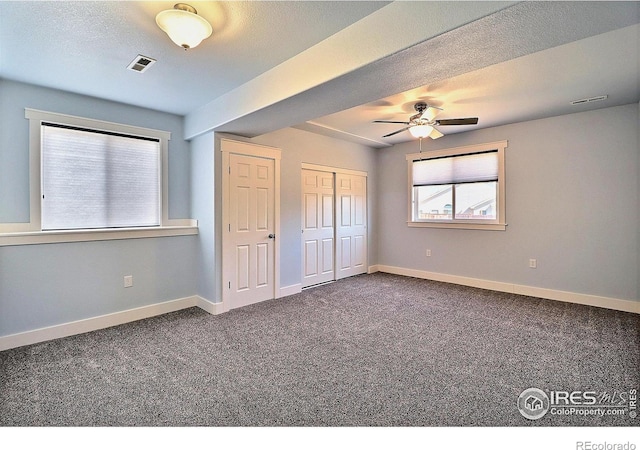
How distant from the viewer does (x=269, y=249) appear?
4.36 metres

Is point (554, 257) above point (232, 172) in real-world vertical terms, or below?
below

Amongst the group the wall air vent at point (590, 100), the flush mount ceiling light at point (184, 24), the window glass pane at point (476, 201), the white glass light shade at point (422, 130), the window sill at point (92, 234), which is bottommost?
the window sill at point (92, 234)

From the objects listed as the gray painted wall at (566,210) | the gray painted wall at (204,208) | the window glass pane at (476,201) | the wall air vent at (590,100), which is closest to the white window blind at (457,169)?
the window glass pane at (476,201)

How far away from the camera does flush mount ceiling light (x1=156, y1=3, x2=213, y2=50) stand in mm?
1814

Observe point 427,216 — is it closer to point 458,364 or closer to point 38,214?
point 458,364

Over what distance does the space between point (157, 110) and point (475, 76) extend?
3.62m

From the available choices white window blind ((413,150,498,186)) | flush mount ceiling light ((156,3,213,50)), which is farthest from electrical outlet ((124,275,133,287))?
white window blind ((413,150,498,186))

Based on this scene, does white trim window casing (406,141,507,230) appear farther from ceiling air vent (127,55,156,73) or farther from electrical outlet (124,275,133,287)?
electrical outlet (124,275,133,287)

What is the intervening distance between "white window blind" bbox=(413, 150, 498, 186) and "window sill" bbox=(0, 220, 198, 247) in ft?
12.8

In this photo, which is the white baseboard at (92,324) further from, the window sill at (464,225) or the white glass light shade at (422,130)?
the window sill at (464,225)

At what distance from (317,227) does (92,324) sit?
126 inches

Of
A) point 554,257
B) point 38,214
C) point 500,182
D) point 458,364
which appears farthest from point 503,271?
point 38,214

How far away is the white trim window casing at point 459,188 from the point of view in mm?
4789

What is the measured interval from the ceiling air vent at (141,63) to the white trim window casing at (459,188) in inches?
172
